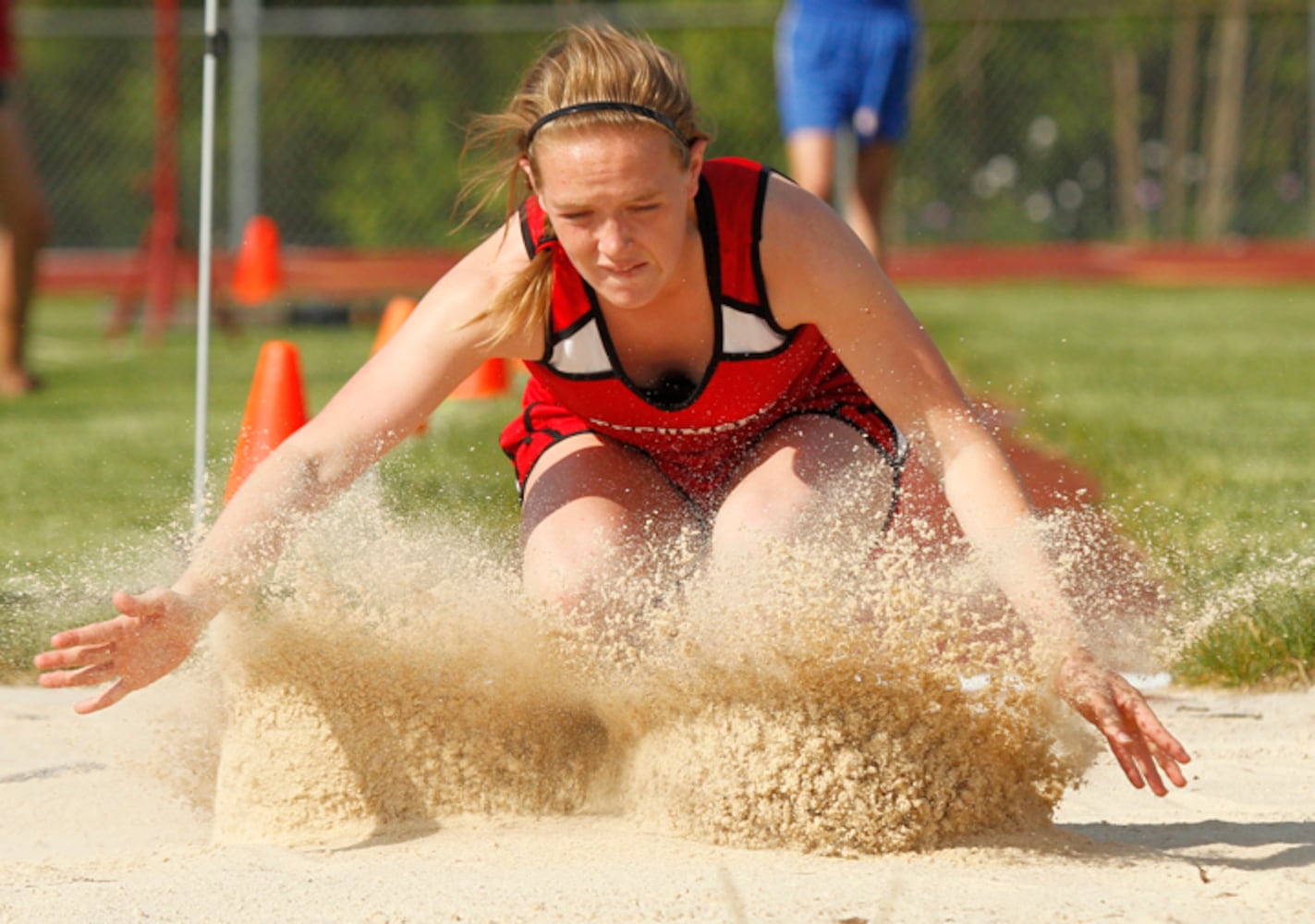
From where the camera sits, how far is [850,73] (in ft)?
22.7

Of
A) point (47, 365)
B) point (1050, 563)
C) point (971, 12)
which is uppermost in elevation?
point (971, 12)

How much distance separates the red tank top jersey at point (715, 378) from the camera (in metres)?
2.88

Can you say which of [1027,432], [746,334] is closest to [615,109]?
[746,334]

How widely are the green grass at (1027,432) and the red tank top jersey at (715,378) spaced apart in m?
0.34

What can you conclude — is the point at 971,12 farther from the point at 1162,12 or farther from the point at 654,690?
the point at 654,690

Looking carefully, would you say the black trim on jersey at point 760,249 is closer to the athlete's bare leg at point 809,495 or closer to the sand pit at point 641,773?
the athlete's bare leg at point 809,495

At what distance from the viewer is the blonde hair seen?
2.67m

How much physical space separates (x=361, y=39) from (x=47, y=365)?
683cm

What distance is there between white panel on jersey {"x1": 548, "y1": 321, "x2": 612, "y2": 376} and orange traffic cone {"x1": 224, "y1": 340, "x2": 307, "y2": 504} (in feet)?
4.69

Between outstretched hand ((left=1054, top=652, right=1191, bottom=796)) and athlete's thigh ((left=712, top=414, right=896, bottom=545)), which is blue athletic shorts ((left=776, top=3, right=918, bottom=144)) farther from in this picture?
outstretched hand ((left=1054, top=652, right=1191, bottom=796))

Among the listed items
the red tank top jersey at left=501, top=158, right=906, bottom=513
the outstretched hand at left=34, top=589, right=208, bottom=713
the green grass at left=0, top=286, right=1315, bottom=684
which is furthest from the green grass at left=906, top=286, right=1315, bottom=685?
the outstretched hand at left=34, top=589, right=208, bottom=713

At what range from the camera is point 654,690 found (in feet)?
8.57

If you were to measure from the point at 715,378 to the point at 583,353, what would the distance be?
23cm

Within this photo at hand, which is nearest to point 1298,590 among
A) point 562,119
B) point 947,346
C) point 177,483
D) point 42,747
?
point 562,119
